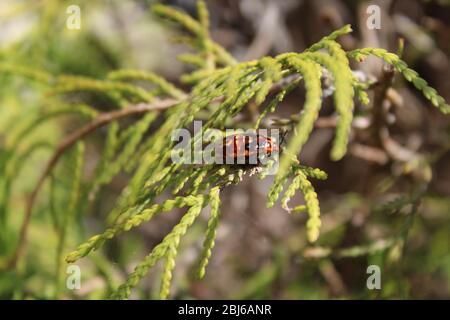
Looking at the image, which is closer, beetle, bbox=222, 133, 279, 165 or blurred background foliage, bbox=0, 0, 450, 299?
beetle, bbox=222, 133, 279, 165

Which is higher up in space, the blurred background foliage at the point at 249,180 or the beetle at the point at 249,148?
the blurred background foliage at the point at 249,180

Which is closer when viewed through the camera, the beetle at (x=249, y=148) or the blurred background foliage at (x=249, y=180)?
the beetle at (x=249, y=148)

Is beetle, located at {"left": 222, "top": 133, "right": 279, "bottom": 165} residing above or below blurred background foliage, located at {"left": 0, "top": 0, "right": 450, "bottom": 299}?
below

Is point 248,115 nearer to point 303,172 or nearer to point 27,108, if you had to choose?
point 303,172

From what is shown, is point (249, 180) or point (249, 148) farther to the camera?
point (249, 180)

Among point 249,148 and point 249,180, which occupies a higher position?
point 249,180
